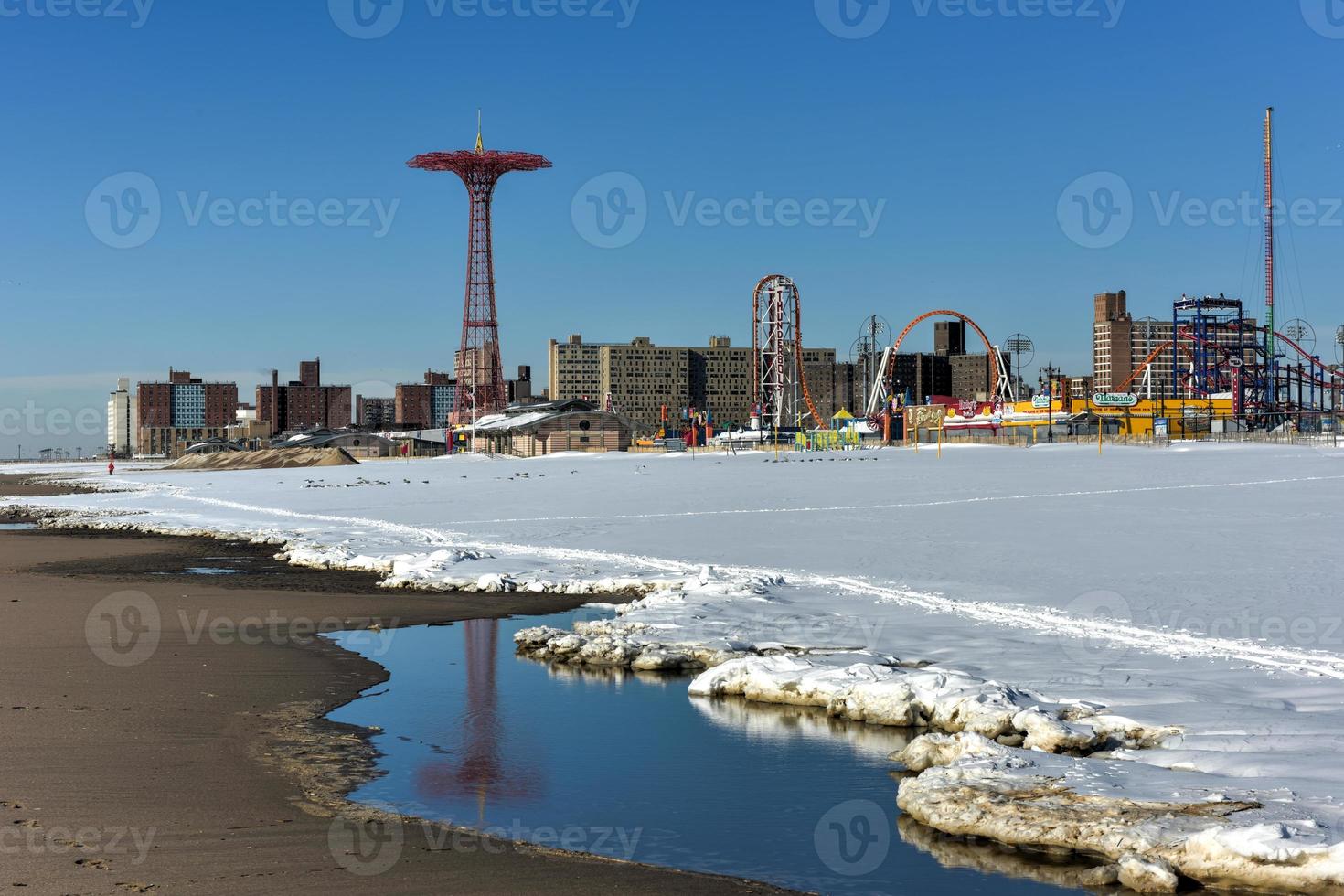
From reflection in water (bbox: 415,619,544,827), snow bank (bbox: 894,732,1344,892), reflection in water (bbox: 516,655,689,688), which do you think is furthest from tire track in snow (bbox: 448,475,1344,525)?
snow bank (bbox: 894,732,1344,892)

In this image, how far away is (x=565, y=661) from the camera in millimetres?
15953

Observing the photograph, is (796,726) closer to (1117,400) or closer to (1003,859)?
(1003,859)

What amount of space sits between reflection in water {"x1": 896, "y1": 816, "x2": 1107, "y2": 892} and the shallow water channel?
2 cm

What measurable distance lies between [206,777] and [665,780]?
12.2 ft

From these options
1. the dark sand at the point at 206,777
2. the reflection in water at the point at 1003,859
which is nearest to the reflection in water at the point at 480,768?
the dark sand at the point at 206,777

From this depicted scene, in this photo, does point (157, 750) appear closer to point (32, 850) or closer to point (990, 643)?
point (32, 850)

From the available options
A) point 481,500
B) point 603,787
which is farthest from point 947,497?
point 603,787

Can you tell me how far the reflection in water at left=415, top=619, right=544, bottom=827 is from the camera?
1009 cm

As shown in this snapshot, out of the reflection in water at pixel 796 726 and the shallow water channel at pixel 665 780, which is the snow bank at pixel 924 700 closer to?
the reflection in water at pixel 796 726

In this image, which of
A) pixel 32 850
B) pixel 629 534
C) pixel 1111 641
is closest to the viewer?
pixel 32 850

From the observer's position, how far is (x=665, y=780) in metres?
10.6

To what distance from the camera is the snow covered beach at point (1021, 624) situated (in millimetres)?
8984

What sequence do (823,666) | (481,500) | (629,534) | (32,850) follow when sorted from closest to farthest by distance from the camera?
(32,850) < (823,666) < (629,534) < (481,500)

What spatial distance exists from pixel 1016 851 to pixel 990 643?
677cm
